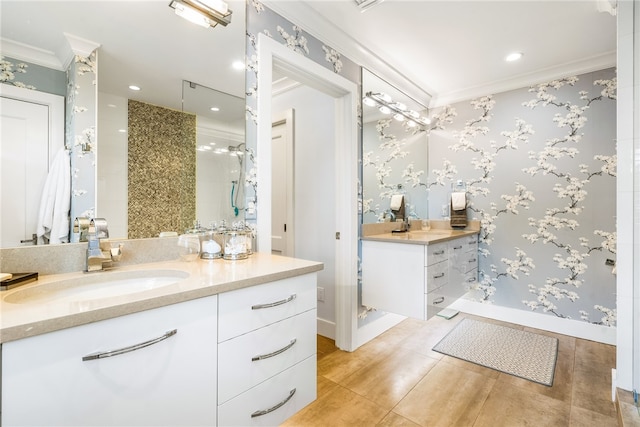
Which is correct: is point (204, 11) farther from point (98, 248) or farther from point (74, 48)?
→ point (98, 248)

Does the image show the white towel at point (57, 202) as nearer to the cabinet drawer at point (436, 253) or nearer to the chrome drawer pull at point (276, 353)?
the chrome drawer pull at point (276, 353)

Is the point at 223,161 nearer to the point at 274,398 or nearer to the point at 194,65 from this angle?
the point at 194,65

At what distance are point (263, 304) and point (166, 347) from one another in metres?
0.32

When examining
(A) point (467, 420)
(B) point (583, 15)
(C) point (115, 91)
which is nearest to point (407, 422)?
(A) point (467, 420)

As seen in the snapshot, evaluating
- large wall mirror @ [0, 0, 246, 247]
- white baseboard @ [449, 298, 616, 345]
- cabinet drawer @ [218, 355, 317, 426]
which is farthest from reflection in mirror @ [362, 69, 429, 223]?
cabinet drawer @ [218, 355, 317, 426]

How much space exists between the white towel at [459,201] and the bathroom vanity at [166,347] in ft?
7.65

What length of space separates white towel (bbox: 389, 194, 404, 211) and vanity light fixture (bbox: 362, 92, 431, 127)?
784 mm

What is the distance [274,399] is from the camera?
105cm

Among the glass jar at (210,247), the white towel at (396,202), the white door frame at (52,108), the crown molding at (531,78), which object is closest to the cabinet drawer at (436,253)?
the white towel at (396,202)

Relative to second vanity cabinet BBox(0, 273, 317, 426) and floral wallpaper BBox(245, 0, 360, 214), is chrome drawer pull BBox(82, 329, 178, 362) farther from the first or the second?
floral wallpaper BBox(245, 0, 360, 214)

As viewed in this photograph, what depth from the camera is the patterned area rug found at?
2.02 m

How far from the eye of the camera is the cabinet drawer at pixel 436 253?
81.3 inches

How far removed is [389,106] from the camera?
2.77 m

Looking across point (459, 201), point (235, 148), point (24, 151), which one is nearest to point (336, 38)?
point (235, 148)
